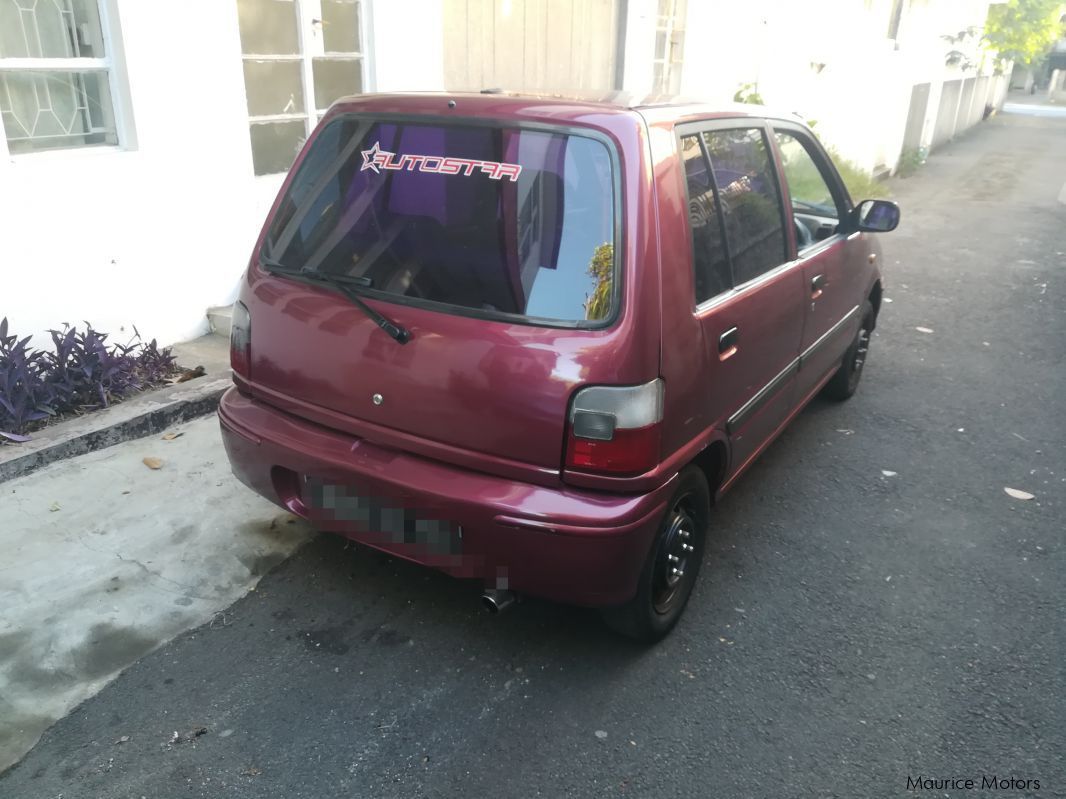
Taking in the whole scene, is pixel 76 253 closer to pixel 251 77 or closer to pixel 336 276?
pixel 251 77

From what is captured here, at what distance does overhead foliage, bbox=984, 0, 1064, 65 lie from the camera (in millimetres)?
23578

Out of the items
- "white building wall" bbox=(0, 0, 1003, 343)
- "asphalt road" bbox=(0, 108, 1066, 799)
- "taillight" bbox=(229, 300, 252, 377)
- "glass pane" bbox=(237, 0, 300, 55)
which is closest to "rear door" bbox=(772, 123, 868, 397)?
"white building wall" bbox=(0, 0, 1003, 343)

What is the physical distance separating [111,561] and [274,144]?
3.54 meters

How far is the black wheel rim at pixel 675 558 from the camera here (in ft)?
9.46

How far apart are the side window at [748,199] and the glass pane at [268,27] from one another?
361cm

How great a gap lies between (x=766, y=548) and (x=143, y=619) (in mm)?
2502

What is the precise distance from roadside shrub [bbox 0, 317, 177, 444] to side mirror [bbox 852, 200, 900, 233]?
3912 millimetres

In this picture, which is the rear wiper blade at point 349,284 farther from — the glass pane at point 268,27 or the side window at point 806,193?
the glass pane at point 268,27

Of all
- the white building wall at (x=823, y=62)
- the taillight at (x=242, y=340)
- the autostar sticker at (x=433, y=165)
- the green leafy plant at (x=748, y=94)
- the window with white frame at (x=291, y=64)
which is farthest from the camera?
the green leafy plant at (x=748, y=94)

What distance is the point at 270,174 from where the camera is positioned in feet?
19.4

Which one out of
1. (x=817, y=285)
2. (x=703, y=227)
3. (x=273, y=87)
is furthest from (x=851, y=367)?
(x=273, y=87)

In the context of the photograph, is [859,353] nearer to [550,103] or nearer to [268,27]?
[550,103]

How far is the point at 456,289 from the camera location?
8.61 ft

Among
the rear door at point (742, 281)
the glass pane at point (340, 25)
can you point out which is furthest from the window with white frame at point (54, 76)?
the rear door at point (742, 281)
